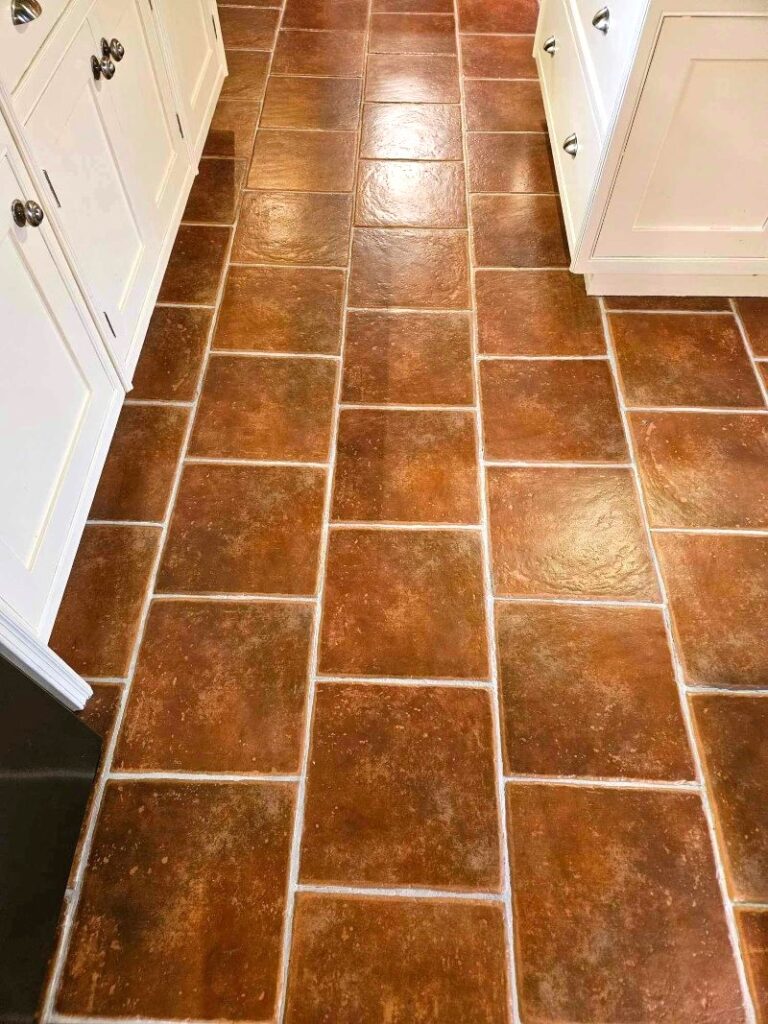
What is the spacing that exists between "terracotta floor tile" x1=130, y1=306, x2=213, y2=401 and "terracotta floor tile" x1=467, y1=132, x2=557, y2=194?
1.04m

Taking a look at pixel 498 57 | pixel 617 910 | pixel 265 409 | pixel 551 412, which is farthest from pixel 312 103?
pixel 617 910

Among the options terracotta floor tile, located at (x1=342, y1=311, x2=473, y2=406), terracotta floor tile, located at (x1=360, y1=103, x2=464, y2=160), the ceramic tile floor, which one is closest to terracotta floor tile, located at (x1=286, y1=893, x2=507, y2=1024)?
the ceramic tile floor

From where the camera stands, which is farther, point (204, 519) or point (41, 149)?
point (204, 519)

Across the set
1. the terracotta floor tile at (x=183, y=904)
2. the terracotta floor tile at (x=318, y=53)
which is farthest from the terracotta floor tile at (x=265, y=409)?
the terracotta floor tile at (x=318, y=53)

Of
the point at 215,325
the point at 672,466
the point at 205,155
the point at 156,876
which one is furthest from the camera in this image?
the point at 205,155

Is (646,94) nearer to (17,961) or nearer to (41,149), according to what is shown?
(41,149)

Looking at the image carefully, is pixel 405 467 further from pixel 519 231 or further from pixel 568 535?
pixel 519 231

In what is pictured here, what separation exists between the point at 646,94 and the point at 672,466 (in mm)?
822

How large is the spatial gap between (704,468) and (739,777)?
0.72 meters

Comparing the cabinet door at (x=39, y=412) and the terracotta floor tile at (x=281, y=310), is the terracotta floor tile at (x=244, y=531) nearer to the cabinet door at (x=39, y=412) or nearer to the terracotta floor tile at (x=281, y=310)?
the cabinet door at (x=39, y=412)

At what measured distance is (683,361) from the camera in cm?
189

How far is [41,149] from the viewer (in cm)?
126

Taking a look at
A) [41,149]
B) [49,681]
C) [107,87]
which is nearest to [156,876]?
[49,681]

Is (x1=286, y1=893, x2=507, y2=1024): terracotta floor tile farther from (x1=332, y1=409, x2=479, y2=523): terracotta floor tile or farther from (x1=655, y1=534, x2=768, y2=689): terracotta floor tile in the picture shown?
(x1=332, y1=409, x2=479, y2=523): terracotta floor tile
